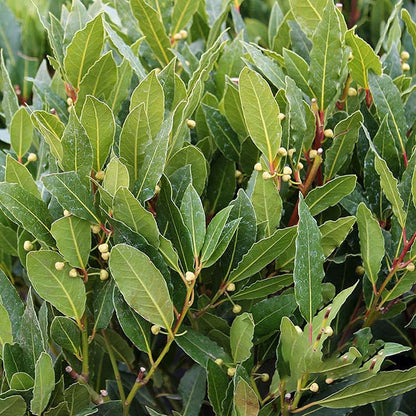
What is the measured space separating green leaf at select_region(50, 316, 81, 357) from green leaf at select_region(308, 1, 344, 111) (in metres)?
0.59

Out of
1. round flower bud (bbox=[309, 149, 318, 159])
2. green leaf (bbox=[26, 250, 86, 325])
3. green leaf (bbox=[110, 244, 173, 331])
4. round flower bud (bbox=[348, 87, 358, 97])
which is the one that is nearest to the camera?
green leaf (bbox=[110, 244, 173, 331])

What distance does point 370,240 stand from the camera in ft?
3.61

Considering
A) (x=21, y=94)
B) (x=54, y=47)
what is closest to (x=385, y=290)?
(x=54, y=47)

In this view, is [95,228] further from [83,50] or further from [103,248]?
[83,50]

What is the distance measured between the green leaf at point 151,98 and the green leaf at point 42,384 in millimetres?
416

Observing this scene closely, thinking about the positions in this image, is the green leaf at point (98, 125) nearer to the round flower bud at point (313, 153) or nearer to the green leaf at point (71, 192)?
the green leaf at point (71, 192)

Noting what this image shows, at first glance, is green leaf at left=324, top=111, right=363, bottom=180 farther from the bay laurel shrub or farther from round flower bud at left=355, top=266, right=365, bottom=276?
Answer: round flower bud at left=355, top=266, right=365, bottom=276

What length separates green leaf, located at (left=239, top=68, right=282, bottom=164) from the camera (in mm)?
1080

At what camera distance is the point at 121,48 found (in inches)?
46.8

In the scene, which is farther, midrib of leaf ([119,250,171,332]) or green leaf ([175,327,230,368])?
green leaf ([175,327,230,368])

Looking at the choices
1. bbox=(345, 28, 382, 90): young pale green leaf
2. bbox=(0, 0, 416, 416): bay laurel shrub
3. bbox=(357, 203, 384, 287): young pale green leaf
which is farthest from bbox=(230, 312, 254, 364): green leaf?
bbox=(345, 28, 382, 90): young pale green leaf

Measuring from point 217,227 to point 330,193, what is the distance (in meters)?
0.23

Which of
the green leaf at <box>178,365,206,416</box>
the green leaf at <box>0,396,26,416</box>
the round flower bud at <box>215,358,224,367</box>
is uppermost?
the round flower bud at <box>215,358,224,367</box>

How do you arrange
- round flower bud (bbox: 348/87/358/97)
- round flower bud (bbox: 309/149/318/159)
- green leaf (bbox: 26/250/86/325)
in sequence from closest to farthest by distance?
green leaf (bbox: 26/250/86/325) < round flower bud (bbox: 309/149/318/159) < round flower bud (bbox: 348/87/358/97)
